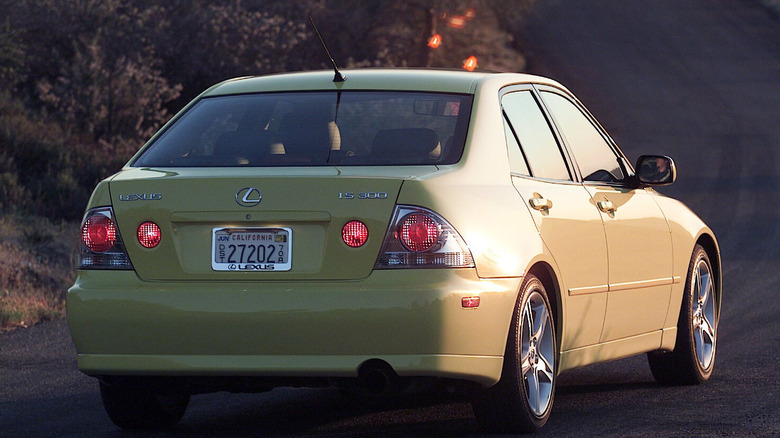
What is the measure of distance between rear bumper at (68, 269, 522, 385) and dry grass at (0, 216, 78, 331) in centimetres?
523

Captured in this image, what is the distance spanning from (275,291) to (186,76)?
23.3 metres

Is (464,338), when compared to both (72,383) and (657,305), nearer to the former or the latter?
(657,305)

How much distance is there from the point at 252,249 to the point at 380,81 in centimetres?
132

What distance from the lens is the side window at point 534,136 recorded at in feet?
22.5

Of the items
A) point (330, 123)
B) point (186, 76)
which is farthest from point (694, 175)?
point (330, 123)

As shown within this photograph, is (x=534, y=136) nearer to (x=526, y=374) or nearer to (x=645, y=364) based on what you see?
(x=526, y=374)

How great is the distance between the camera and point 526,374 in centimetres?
642

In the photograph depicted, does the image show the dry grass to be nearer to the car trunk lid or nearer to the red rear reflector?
the car trunk lid

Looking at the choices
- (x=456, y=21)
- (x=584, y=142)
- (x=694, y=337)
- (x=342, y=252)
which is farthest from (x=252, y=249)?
(x=456, y=21)

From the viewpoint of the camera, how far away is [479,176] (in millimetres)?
6188

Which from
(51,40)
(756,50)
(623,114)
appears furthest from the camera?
(756,50)

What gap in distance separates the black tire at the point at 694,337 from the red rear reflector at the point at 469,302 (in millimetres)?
2671

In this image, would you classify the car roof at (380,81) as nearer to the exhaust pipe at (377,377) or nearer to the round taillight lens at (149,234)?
the round taillight lens at (149,234)

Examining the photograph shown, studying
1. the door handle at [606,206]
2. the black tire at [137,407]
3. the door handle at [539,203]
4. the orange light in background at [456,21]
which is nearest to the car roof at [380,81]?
the door handle at [539,203]
